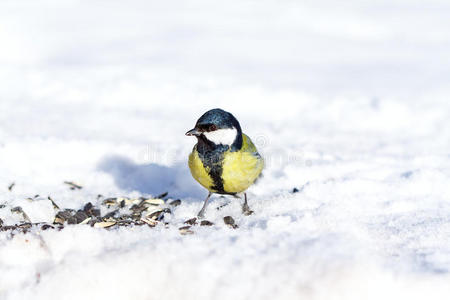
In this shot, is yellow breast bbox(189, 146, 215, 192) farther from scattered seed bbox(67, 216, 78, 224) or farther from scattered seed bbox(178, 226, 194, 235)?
scattered seed bbox(67, 216, 78, 224)

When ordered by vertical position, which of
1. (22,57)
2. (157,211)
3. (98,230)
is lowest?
(157,211)

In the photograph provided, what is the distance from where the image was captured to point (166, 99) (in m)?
8.73

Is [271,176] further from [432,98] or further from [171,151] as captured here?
[432,98]

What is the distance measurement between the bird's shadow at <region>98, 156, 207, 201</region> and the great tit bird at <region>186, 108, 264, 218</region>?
105 cm

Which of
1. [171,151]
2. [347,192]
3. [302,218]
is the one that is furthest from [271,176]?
[302,218]

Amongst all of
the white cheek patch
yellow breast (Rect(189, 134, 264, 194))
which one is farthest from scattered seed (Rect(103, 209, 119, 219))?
the white cheek patch

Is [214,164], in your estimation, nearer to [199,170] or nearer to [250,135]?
[199,170]

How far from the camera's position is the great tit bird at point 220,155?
3531mm

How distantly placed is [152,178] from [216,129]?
6.07 feet

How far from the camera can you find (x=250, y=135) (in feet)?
22.6

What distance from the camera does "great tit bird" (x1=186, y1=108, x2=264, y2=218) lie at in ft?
11.6

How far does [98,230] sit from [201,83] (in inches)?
280

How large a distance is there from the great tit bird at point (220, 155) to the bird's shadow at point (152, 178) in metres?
1.05

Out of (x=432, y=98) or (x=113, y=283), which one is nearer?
(x=113, y=283)
